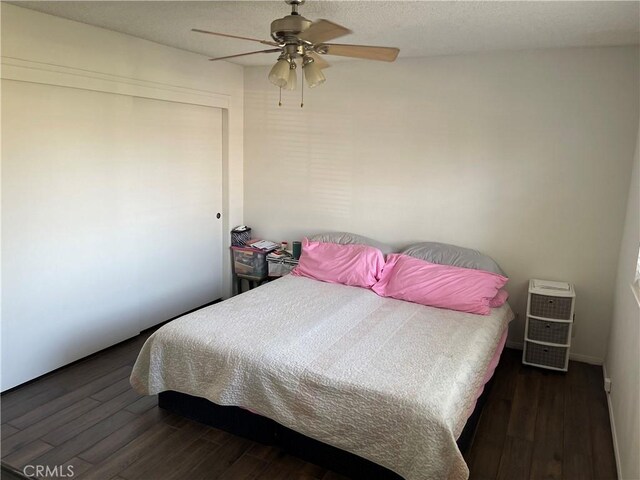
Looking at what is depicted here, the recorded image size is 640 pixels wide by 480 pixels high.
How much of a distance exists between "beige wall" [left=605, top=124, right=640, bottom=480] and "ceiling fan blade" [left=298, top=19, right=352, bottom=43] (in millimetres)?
1904

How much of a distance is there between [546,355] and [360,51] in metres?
2.49

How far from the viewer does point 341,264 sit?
3.79 meters

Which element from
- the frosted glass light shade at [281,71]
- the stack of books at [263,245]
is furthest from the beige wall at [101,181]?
the frosted glass light shade at [281,71]

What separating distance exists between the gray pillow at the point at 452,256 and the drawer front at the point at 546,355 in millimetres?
592

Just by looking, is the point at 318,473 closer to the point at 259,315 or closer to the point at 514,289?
the point at 259,315

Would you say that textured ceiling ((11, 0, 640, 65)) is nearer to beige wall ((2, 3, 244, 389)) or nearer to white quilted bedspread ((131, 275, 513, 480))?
beige wall ((2, 3, 244, 389))

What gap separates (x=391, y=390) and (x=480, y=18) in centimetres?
209

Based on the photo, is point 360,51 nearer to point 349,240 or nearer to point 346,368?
point 346,368

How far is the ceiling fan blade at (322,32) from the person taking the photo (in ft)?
6.72

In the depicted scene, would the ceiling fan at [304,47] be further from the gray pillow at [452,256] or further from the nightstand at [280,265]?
the nightstand at [280,265]

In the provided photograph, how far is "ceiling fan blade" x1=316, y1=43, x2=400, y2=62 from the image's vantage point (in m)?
2.37

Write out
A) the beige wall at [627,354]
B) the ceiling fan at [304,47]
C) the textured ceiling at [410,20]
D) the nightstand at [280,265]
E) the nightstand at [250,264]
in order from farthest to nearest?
the nightstand at [250,264]
the nightstand at [280,265]
the textured ceiling at [410,20]
the ceiling fan at [304,47]
the beige wall at [627,354]

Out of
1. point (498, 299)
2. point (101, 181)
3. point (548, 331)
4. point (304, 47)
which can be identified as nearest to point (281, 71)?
point (304, 47)

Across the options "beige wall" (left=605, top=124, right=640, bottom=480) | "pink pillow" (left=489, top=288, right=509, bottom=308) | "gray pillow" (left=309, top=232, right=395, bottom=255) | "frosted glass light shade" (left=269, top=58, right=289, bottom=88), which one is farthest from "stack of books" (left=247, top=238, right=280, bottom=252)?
"beige wall" (left=605, top=124, right=640, bottom=480)
